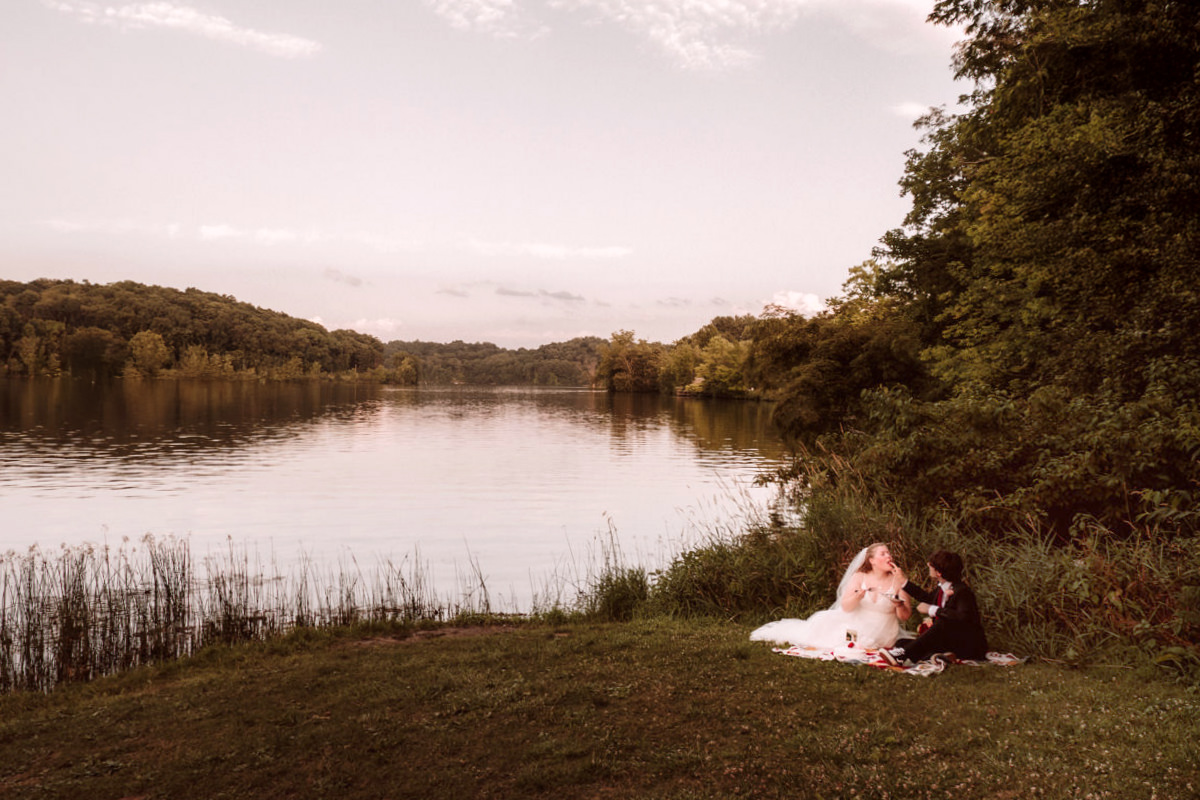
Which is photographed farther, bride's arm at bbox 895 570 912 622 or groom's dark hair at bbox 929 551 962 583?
bride's arm at bbox 895 570 912 622

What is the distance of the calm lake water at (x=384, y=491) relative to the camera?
62.2ft

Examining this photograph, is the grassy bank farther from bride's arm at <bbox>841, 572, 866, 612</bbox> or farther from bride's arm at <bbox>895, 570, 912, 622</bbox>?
bride's arm at <bbox>841, 572, 866, 612</bbox>

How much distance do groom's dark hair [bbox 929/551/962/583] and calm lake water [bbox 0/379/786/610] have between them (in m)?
8.32

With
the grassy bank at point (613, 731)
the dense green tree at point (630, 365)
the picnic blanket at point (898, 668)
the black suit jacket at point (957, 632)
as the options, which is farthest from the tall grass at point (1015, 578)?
the dense green tree at point (630, 365)

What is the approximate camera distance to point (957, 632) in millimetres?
7410

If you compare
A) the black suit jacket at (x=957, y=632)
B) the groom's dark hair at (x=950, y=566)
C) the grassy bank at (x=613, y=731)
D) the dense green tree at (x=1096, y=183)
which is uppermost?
the dense green tree at (x=1096, y=183)

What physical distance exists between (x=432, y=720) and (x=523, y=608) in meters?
7.52

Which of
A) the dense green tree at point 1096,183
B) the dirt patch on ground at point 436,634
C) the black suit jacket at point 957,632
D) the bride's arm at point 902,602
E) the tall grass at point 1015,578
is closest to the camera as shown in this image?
the tall grass at point 1015,578

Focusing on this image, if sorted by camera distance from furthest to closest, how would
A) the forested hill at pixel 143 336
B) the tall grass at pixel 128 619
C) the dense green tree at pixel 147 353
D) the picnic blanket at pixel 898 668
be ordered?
the dense green tree at pixel 147 353 < the forested hill at pixel 143 336 < the tall grass at pixel 128 619 < the picnic blanket at pixel 898 668

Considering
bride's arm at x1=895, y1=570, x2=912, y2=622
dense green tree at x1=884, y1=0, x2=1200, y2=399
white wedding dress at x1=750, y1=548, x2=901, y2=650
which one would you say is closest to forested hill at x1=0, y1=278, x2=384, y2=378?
dense green tree at x1=884, y1=0, x2=1200, y2=399

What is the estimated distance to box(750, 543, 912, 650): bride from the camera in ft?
26.3

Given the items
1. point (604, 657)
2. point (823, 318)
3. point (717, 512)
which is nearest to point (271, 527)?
point (717, 512)

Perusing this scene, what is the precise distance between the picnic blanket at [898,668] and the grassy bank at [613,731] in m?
0.17

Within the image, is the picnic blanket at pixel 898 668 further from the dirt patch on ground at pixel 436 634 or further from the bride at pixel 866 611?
the dirt patch on ground at pixel 436 634
